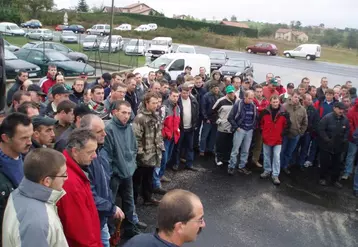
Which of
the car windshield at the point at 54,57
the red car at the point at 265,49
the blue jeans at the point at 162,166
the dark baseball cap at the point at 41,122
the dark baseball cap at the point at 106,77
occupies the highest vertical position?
the red car at the point at 265,49

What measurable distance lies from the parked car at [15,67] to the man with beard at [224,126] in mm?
10435

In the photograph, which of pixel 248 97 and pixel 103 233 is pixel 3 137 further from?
pixel 248 97

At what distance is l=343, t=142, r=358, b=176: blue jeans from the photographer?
297 inches

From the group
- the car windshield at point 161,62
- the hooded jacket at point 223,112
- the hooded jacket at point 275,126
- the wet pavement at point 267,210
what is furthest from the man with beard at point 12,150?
the car windshield at point 161,62

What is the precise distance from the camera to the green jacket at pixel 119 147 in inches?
173

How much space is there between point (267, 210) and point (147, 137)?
2.55m

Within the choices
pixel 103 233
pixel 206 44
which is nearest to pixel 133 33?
pixel 206 44

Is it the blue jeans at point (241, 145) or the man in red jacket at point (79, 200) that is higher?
the man in red jacket at point (79, 200)

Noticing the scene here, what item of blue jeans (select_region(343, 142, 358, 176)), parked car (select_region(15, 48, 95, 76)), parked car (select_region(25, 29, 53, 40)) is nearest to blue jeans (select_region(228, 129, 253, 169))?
blue jeans (select_region(343, 142, 358, 176))

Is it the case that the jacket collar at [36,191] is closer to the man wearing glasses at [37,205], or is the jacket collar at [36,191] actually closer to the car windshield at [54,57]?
the man wearing glasses at [37,205]

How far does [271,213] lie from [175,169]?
229 centimetres

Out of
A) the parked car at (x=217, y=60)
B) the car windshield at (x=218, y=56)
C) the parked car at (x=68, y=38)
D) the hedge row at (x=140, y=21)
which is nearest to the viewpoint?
the parked car at (x=217, y=60)

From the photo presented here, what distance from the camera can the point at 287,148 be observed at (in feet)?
25.6

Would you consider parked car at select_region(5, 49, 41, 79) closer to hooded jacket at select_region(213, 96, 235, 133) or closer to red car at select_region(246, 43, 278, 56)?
hooded jacket at select_region(213, 96, 235, 133)
